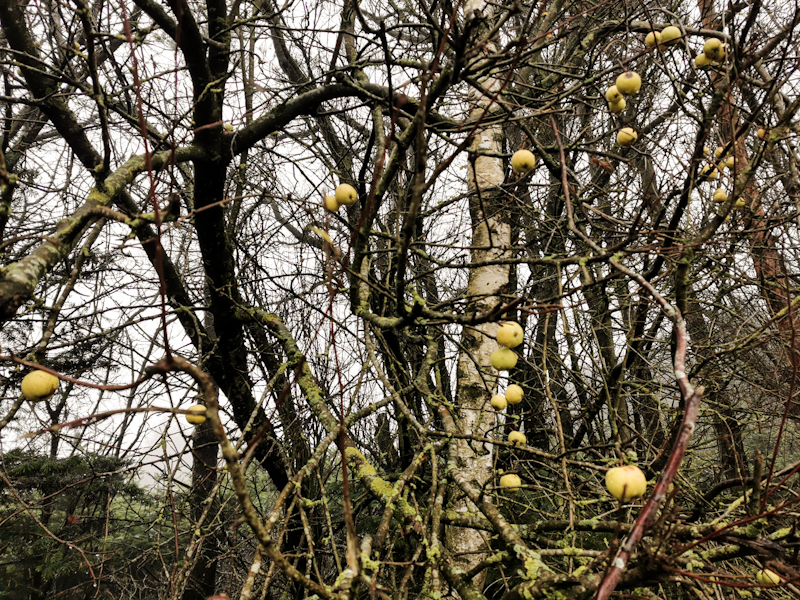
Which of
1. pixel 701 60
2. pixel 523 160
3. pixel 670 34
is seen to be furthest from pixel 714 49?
pixel 523 160

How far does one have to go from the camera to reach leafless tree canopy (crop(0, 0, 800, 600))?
1.11m

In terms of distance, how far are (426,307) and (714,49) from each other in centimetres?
202

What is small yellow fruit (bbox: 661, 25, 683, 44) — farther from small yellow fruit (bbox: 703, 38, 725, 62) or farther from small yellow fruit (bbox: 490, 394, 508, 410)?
small yellow fruit (bbox: 490, 394, 508, 410)

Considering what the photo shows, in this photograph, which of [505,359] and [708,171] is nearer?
[505,359]

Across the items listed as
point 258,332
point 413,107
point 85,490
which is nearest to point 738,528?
point 413,107

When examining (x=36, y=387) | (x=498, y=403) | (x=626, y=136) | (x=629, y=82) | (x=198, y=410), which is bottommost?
(x=198, y=410)

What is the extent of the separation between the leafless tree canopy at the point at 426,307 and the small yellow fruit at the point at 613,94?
0.06 metres

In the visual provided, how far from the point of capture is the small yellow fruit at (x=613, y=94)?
2086 mm

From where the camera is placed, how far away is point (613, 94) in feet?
6.88

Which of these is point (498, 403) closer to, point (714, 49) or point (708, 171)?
point (708, 171)

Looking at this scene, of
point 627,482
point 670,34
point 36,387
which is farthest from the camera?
point 670,34

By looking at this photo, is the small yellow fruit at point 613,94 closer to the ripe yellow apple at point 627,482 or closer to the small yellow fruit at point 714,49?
the small yellow fruit at point 714,49

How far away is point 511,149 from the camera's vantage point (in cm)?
603

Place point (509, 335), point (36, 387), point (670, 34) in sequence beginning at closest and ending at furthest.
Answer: point (36, 387), point (509, 335), point (670, 34)
